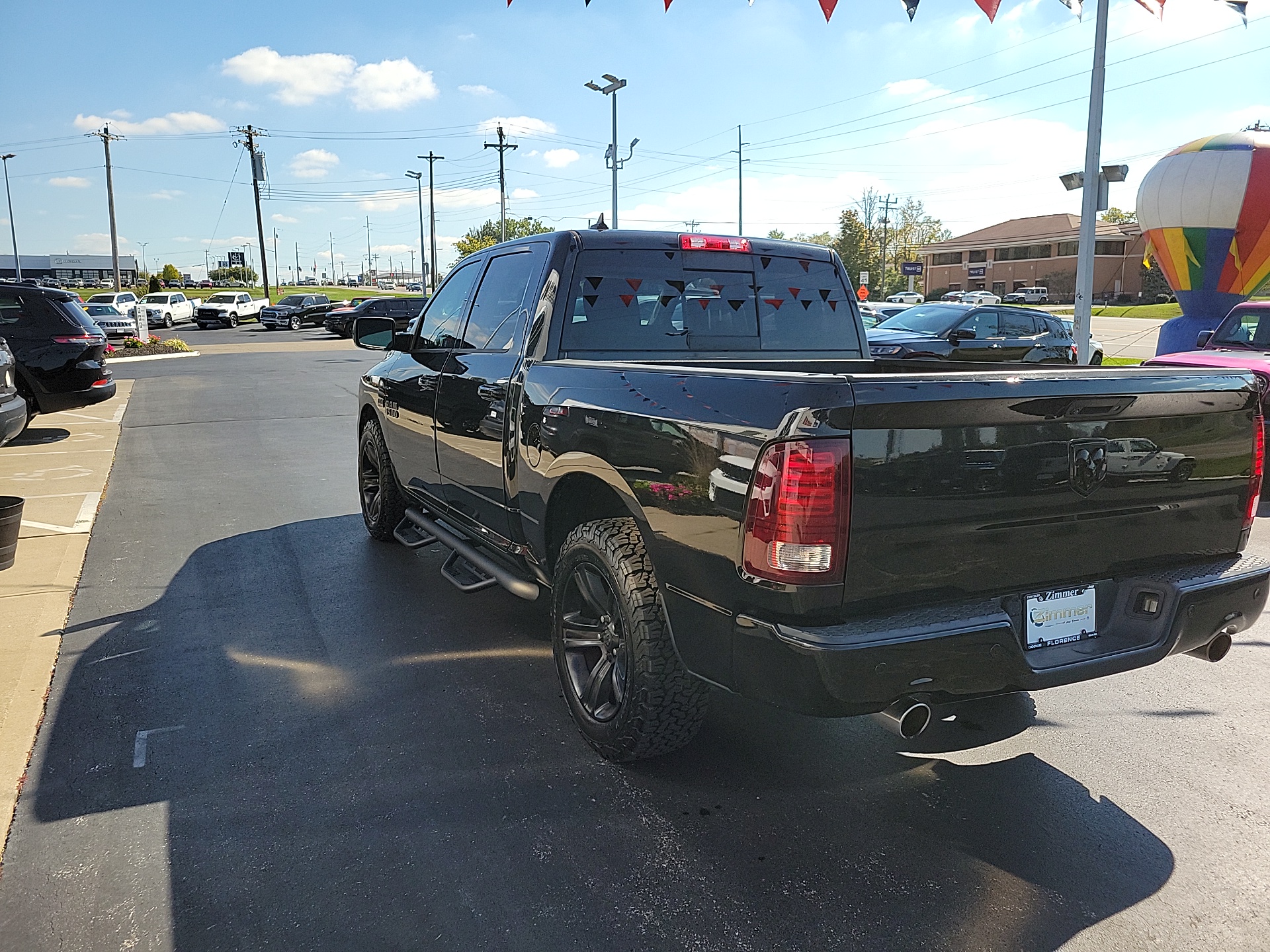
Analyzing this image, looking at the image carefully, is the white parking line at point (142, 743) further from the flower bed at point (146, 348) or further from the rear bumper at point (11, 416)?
the flower bed at point (146, 348)

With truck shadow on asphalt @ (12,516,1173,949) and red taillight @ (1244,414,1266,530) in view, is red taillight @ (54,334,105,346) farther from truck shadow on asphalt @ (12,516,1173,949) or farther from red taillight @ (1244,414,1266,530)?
red taillight @ (1244,414,1266,530)

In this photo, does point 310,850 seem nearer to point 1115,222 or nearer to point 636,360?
point 636,360

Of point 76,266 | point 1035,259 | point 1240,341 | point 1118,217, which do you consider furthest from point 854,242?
point 76,266

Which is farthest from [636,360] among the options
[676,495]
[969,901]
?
[969,901]

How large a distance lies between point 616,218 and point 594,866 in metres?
37.4

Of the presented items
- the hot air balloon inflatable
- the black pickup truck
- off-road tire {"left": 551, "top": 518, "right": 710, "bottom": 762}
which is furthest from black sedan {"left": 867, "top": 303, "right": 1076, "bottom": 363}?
off-road tire {"left": 551, "top": 518, "right": 710, "bottom": 762}

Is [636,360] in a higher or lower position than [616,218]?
lower

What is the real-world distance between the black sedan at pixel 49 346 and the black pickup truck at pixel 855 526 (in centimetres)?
991

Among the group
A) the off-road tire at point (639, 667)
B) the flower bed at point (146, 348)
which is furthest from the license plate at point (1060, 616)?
the flower bed at point (146, 348)

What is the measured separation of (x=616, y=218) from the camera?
38.5 metres

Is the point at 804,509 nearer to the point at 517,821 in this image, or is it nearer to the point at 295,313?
the point at 517,821

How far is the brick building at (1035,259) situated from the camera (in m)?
77.8

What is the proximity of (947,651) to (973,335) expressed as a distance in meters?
16.0

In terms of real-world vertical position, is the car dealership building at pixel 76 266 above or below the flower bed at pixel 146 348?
above
